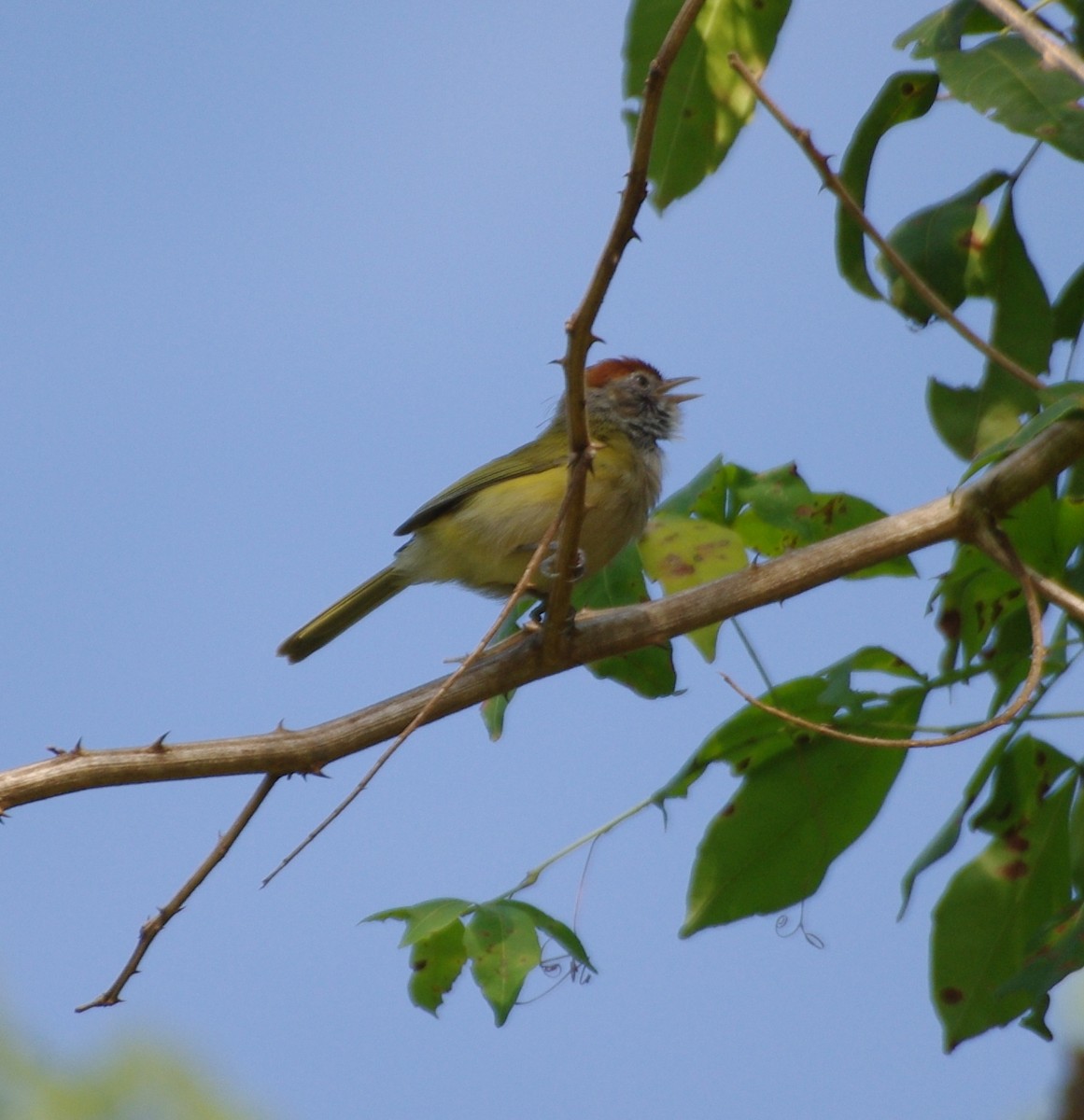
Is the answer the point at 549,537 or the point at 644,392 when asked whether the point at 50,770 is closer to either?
the point at 549,537

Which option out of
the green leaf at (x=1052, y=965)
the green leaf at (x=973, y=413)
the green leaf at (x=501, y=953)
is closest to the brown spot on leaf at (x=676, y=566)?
the green leaf at (x=973, y=413)

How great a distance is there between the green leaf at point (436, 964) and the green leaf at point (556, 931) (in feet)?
0.53

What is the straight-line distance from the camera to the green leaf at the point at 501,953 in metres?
3.34

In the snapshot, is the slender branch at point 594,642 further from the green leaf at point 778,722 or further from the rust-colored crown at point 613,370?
the rust-colored crown at point 613,370

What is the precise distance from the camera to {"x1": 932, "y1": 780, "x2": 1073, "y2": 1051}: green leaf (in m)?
3.76

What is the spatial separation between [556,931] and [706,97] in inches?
98.0

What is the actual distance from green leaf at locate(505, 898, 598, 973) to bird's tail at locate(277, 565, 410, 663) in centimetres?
218

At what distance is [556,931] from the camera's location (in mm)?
3582

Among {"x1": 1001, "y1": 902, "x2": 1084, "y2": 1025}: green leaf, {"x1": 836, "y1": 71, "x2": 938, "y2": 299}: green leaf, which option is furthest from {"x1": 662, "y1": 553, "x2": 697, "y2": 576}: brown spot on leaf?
{"x1": 1001, "y1": 902, "x2": 1084, "y2": 1025}: green leaf

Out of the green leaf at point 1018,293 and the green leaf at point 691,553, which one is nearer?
the green leaf at point 691,553

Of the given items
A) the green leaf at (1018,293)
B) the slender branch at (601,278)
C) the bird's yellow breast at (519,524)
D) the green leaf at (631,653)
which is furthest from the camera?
the bird's yellow breast at (519,524)

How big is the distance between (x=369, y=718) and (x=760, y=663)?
3.50 ft

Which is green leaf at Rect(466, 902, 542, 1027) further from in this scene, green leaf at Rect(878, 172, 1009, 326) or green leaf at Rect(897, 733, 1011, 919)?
green leaf at Rect(878, 172, 1009, 326)

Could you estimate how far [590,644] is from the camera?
12.8ft
